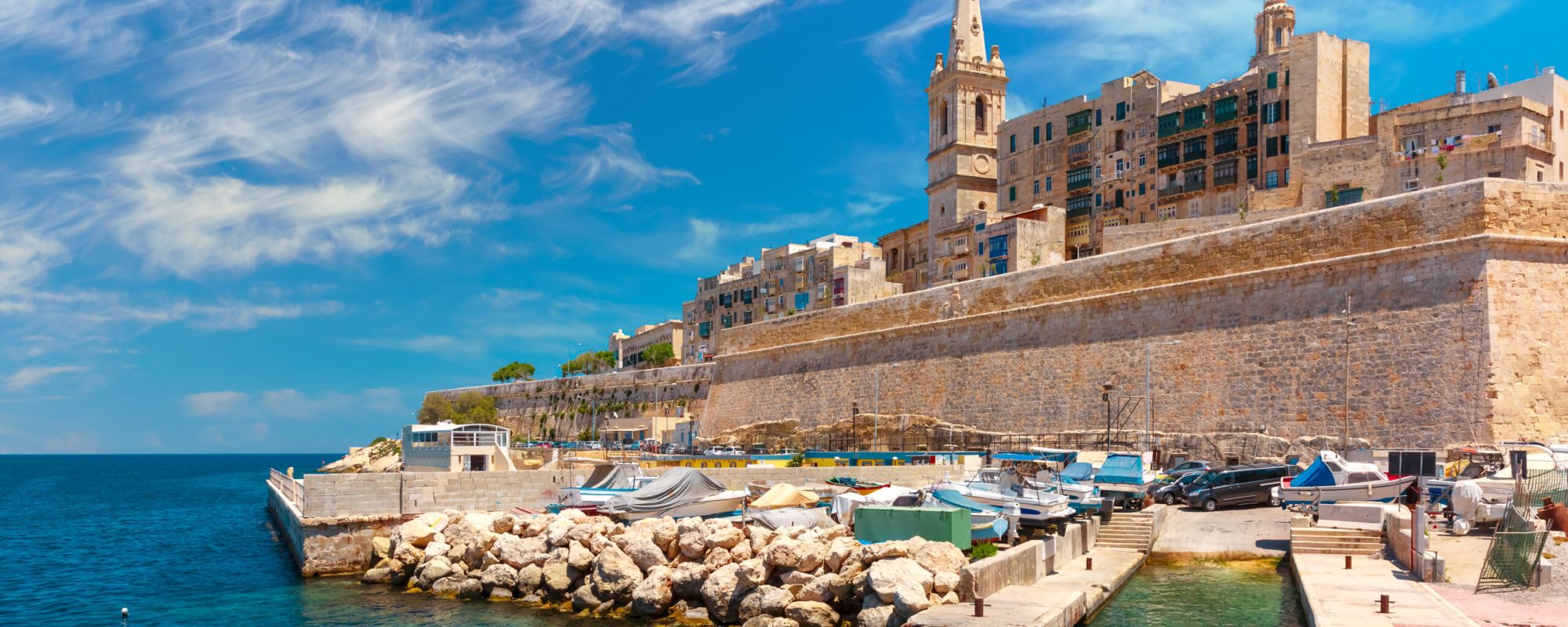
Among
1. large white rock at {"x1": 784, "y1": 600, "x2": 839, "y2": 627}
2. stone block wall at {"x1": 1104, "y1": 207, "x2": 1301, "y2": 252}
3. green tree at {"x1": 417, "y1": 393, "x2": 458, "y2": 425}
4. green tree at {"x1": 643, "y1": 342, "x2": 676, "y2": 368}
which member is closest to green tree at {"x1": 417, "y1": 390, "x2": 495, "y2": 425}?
green tree at {"x1": 417, "y1": 393, "x2": 458, "y2": 425}

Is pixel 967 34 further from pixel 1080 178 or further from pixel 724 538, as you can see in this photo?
pixel 724 538

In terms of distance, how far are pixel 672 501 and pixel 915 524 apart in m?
6.01

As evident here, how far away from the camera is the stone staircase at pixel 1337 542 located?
1678 centimetres

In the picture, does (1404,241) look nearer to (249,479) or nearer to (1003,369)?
(1003,369)

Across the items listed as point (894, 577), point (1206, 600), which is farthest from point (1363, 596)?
point (894, 577)

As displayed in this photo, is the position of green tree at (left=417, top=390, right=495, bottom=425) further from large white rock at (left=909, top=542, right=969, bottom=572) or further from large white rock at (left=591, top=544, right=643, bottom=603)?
large white rock at (left=909, top=542, right=969, bottom=572)

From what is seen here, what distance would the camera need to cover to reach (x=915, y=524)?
16.8 meters

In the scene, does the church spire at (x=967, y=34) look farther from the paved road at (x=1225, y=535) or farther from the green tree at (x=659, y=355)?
the paved road at (x=1225, y=535)

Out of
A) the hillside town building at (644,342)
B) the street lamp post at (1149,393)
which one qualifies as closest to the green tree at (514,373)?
the hillside town building at (644,342)

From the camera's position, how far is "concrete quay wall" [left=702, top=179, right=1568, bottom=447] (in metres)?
23.8

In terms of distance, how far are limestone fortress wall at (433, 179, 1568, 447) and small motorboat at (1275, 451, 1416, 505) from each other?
482cm

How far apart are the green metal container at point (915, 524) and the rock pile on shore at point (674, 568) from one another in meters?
0.55

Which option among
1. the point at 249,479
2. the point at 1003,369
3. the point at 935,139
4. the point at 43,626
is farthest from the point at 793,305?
the point at 43,626

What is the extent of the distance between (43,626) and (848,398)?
28534 millimetres
